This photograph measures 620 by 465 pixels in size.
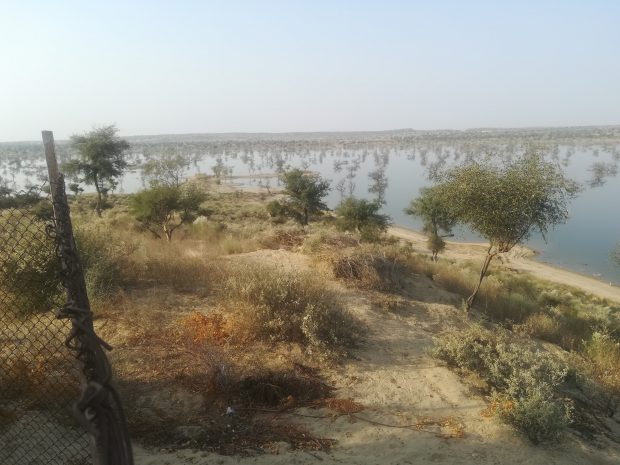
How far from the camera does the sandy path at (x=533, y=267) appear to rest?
72.1 feet

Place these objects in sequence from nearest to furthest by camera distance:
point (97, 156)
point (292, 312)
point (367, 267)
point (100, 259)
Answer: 1. point (292, 312)
2. point (100, 259)
3. point (367, 267)
4. point (97, 156)

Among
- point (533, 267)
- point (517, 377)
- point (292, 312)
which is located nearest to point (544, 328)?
point (517, 377)

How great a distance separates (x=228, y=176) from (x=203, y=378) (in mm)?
64615

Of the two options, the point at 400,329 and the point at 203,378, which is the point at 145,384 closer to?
the point at 203,378

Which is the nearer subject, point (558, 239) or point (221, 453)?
point (221, 453)

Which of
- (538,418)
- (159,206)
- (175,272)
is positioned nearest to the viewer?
(538,418)

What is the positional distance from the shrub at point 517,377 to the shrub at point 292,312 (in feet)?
5.27

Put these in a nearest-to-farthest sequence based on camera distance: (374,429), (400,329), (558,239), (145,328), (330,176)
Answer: (374,429)
(145,328)
(400,329)
(558,239)
(330,176)

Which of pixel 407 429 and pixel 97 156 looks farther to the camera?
pixel 97 156

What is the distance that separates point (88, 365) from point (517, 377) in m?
5.30

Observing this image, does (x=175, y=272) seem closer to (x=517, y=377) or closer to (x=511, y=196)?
(x=517, y=377)

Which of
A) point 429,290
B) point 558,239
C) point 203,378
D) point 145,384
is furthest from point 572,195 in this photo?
point 558,239

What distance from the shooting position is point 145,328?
285 inches

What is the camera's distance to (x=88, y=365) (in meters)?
2.36
